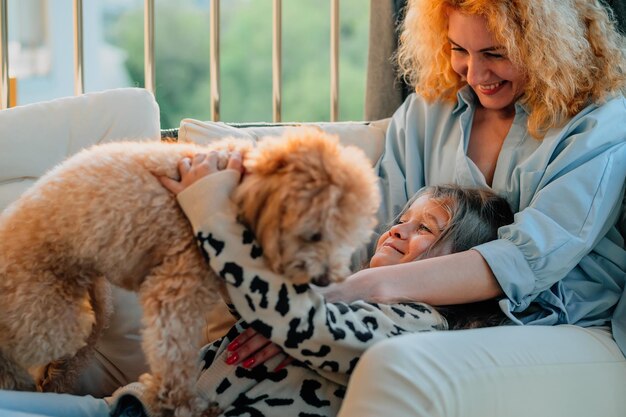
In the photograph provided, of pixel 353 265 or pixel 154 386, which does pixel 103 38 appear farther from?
pixel 154 386

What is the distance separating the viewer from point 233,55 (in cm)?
496

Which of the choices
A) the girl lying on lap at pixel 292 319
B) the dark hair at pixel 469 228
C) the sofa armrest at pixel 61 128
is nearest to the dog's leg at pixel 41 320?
the girl lying on lap at pixel 292 319

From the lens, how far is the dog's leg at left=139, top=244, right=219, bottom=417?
1182 mm

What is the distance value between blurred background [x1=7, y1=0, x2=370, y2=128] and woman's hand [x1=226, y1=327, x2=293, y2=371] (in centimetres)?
315

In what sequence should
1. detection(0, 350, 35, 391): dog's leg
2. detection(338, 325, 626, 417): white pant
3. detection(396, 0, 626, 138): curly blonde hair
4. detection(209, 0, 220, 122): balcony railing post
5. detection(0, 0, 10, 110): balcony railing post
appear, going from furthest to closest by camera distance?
detection(209, 0, 220, 122): balcony railing post < detection(0, 0, 10, 110): balcony railing post < detection(396, 0, 626, 138): curly blonde hair < detection(0, 350, 35, 391): dog's leg < detection(338, 325, 626, 417): white pant

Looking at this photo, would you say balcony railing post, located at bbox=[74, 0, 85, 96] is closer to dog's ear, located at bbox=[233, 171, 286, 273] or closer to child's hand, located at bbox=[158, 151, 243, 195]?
child's hand, located at bbox=[158, 151, 243, 195]

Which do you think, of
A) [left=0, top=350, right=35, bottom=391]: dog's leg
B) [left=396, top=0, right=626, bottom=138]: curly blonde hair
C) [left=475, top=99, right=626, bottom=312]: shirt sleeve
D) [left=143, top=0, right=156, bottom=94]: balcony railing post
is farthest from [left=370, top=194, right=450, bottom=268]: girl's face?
[left=143, top=0, right=156, bottom=94]: balcony railing post

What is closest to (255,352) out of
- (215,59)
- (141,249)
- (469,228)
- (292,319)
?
(292,319)

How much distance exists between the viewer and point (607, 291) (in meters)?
1.62

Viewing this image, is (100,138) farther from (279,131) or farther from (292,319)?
(292,319)

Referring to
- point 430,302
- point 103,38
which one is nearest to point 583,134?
point 430,302

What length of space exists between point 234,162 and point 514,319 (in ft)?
2.08

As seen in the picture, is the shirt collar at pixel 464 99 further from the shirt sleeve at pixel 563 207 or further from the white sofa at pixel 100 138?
the white sofa at pixel 100 138

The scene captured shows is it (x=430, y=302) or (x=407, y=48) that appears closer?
(x=430, y=302)
